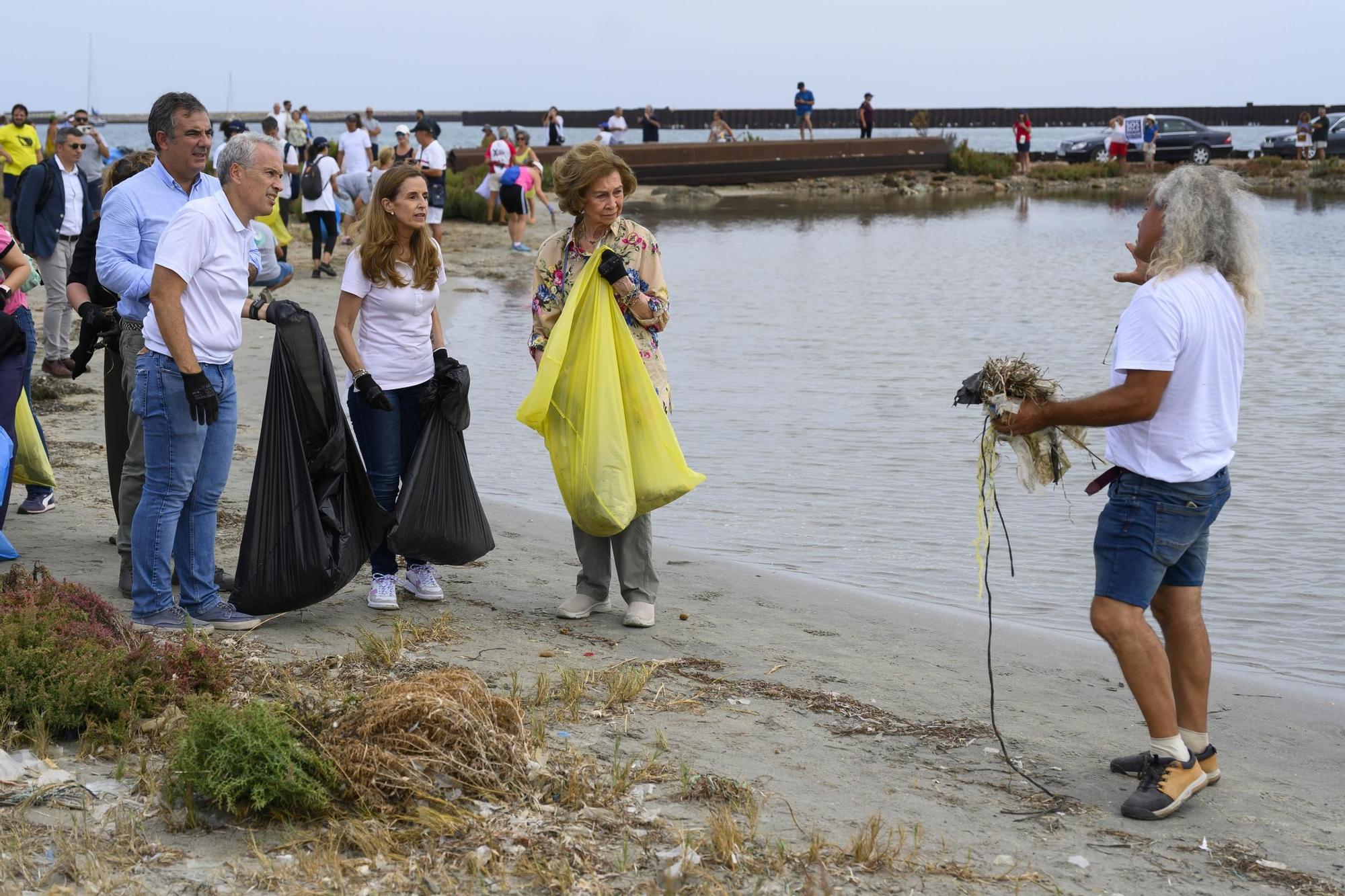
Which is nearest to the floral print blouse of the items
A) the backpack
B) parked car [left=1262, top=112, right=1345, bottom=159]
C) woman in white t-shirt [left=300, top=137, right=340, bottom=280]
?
the backpack

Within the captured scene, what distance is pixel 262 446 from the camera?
5.00m

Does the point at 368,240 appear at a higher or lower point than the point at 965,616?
higher

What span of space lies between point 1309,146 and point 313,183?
3594cm

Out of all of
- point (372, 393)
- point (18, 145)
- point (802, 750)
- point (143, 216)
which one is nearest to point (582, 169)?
point (372, 393)

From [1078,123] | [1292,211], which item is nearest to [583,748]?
[1292,211]

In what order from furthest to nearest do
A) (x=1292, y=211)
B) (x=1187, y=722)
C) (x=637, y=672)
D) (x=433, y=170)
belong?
(x=1292, y=211) → (x=433, y=170) → (x=637, y=672) → (x=1187, y=722)

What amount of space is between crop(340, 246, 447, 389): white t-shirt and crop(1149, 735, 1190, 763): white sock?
309cm

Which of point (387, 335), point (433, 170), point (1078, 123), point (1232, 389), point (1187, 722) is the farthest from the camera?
point (1078, 123)

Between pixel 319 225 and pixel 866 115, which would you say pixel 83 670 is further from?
pixel 866 115

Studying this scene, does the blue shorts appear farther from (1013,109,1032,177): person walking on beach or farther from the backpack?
→ (1013,109,1032,177): person walking on beach

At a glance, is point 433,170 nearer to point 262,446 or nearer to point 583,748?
point 262,446

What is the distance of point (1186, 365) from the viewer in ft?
12.3

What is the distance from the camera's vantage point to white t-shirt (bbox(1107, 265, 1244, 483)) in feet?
12.1

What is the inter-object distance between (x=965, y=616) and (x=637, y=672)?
2.08 m
